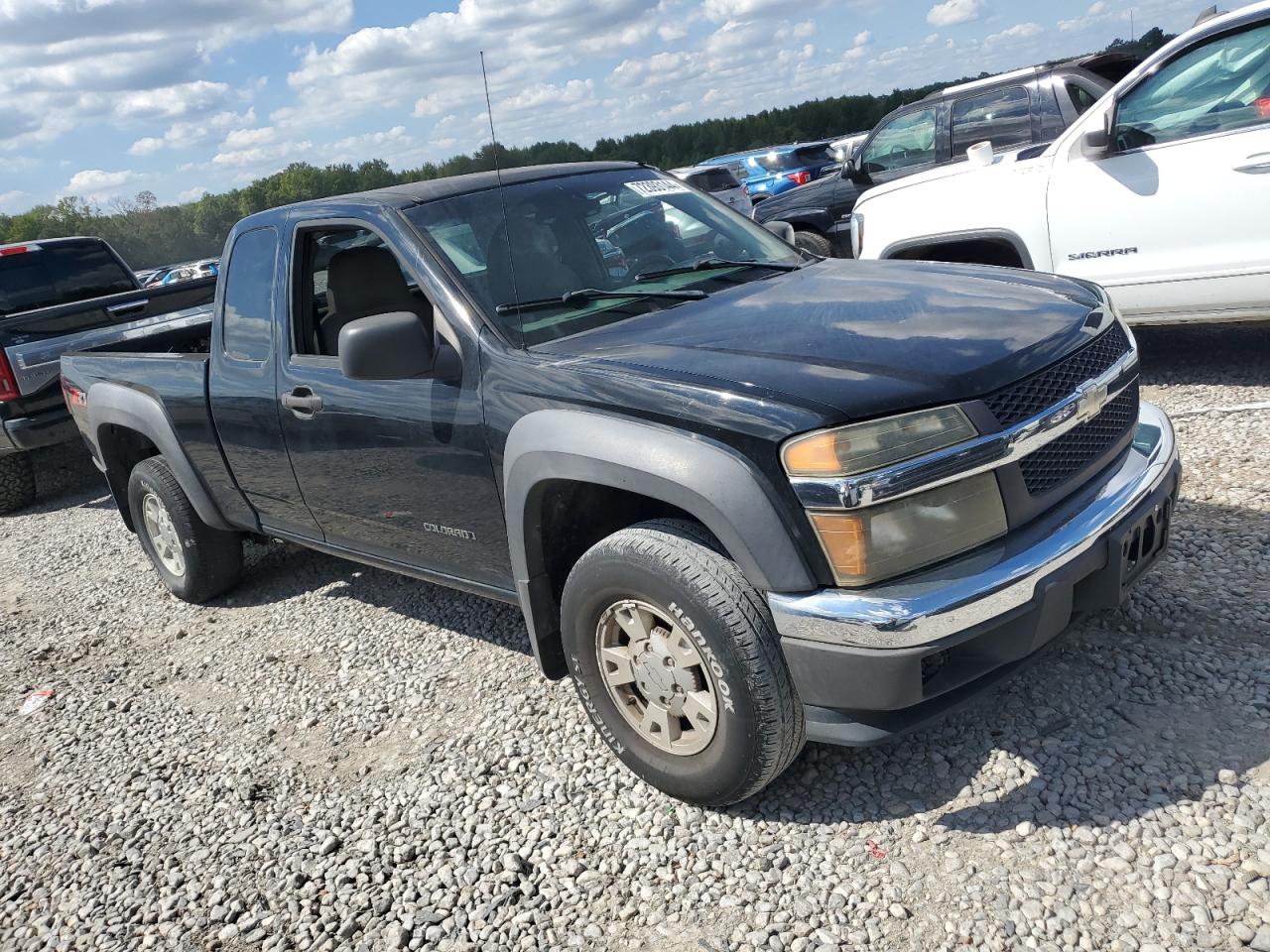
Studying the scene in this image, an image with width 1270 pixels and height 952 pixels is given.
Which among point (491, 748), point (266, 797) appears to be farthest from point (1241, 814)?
point (266, 797)

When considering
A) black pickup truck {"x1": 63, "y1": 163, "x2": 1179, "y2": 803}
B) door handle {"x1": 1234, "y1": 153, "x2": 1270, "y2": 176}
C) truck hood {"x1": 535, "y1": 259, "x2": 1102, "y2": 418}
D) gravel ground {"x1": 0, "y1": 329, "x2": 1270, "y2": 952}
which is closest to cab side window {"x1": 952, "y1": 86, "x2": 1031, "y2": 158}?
door handle {"x1": 1234, "y1": 153, "x2": 1270, "y2": 176}

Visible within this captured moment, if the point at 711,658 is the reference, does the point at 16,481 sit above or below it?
below

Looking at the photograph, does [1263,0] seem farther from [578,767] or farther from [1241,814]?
[578,767]

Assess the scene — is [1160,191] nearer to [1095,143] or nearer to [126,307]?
[1095,143]

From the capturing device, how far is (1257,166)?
5.01m

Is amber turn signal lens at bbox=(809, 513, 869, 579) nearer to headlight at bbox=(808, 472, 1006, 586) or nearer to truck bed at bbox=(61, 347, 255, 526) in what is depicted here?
headlight at bbox=(808, 472, 1006, 586)

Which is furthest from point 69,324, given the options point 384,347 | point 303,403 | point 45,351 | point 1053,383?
point 1053,383

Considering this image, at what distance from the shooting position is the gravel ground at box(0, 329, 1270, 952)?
2439mm

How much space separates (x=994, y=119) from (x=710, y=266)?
5.39 meters

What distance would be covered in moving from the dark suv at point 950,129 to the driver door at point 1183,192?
2183 mm

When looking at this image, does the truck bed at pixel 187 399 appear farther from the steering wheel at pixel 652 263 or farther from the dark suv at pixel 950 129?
the dark suv at pixel 950 129

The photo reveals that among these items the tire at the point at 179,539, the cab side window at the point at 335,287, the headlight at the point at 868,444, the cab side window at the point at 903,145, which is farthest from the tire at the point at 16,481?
the headlight at the point at 868,444

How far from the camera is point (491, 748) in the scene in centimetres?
344

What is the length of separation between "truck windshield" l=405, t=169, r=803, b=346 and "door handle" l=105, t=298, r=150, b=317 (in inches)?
204
